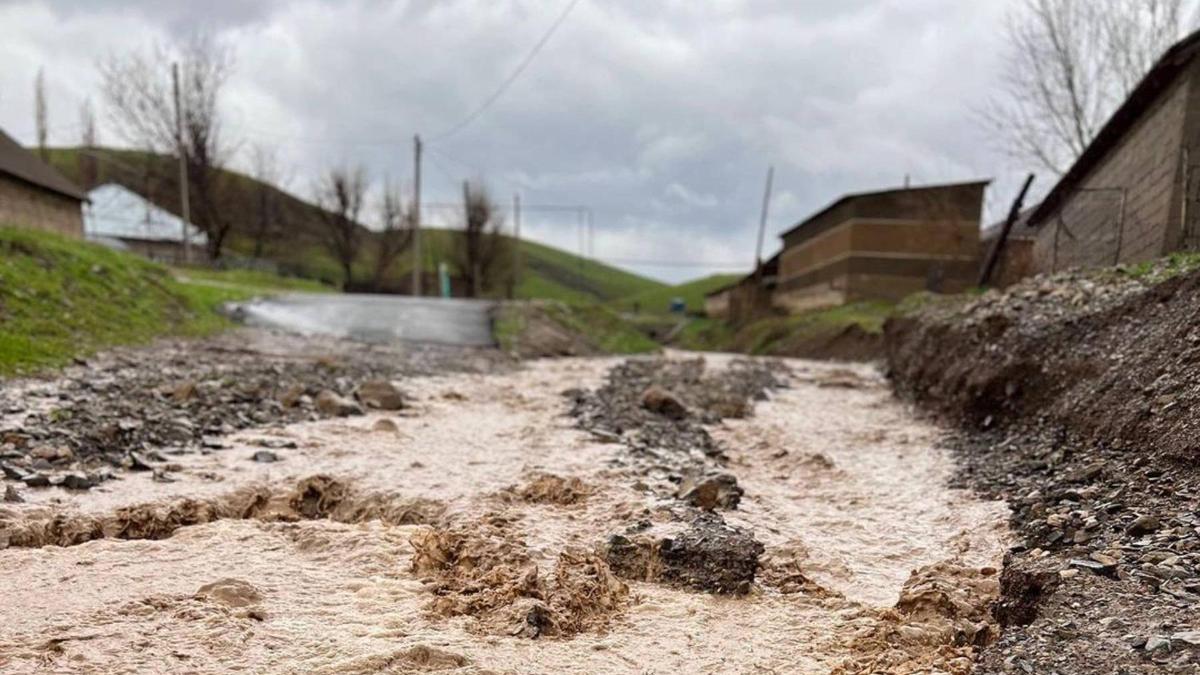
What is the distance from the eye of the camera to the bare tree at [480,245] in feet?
165

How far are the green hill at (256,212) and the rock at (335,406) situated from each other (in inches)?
1543

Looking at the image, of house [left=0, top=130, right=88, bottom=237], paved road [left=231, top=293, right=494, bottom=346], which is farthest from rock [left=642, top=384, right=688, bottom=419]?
house [left=0, top=130, right=88, bottom=237]

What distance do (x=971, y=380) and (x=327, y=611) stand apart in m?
7.54

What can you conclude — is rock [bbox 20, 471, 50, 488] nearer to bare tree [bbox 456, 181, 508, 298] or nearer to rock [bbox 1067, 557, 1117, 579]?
rock [bbox 1067, 557, 1117, 579]

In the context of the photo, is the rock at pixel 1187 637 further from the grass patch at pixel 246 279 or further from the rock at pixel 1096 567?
the grass patch at pixel 246 279

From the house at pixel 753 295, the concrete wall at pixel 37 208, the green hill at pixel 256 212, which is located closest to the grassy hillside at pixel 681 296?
the green hill at pixel 256 212

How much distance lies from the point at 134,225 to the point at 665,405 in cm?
4706

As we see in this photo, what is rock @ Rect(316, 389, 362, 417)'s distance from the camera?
26.1 ft

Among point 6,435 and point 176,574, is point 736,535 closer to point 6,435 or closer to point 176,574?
point 176,574

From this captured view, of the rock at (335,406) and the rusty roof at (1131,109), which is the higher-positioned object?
the rusty roof at (1131,109)

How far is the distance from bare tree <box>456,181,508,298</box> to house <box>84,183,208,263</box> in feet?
52.6

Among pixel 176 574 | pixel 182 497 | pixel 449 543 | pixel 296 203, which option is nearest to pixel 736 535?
pixel 449 543

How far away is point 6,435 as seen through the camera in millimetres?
5445

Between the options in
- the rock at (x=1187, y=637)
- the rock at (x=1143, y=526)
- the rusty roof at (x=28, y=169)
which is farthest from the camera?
the rusty roof at (x=28, y=169)
